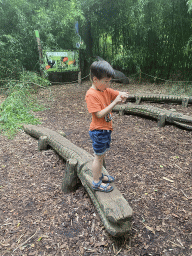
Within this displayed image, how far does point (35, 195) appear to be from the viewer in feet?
7.68

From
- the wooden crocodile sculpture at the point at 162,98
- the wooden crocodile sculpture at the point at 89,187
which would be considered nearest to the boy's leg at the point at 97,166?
the wooden crocodile sculpture at the point at 89,187

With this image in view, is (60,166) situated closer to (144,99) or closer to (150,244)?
(150,244)

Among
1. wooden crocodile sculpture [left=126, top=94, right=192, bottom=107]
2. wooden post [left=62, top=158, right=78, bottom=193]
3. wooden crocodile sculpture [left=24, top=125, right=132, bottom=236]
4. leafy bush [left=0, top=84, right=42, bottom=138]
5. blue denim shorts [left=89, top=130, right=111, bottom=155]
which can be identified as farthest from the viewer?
wooden crocodile sculpture [left=126, top=94, right=192, bottom=107]

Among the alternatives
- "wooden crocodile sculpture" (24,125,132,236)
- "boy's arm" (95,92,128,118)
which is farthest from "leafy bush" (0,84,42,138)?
"boy's arm" (95,92,128,118)

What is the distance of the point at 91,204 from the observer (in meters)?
2.14

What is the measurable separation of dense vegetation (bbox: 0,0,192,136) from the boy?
17.3 feet

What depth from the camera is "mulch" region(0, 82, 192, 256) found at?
1.72 metres

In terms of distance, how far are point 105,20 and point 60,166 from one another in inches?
291

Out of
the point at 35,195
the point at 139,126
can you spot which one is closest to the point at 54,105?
the point at 139,126

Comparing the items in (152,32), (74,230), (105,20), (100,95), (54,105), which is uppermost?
(105,20)

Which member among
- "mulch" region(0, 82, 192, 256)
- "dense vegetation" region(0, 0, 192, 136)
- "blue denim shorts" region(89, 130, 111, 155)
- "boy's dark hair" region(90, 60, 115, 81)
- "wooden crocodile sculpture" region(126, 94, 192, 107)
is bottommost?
"mulch" region(0, 82, 192, 256)

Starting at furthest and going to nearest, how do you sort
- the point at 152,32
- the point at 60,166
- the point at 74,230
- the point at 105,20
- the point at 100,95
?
the point at 105,20 → the point at 152,32 → the point at 60,166 → the point at 74,230 → the point at 100,95

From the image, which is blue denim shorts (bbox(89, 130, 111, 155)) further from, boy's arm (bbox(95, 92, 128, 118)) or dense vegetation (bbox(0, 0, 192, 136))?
dense vegetation (bbox(0, 0, 192, 136))

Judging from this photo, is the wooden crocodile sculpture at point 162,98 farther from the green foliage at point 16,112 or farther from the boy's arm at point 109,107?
the boy's arm at point 109,107
